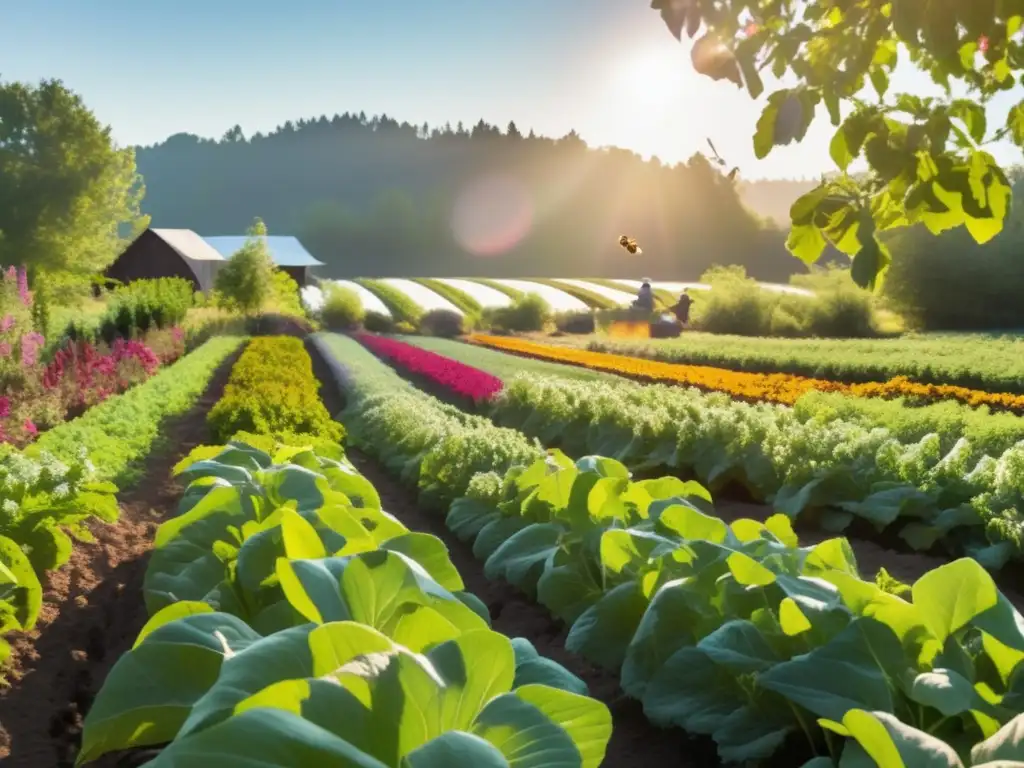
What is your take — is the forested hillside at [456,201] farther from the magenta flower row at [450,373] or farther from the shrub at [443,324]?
the magenta flower row at [450,373]

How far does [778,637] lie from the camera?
96.0 inches

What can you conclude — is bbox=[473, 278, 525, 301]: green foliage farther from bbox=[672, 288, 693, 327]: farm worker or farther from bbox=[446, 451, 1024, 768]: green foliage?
bbox=[446, 451, 1024, 768]: green foliage

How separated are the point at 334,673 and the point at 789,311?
35606 millimetres

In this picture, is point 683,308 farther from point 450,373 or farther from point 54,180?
point 54,180

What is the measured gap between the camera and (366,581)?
6.11 feet

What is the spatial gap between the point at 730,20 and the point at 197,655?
1.70 metres

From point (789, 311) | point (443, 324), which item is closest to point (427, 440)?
point (789, 311)

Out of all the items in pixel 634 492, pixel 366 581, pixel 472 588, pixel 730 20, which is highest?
pixel 730 20

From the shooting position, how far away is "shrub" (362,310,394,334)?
41375 millimetres

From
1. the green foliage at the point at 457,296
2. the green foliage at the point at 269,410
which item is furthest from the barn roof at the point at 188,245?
the green foliage at the point at 269,410

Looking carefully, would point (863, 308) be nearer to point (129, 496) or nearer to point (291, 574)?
point (129, 496)

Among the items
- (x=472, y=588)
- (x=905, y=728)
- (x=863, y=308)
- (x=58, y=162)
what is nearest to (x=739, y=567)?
(x=905, y=728)

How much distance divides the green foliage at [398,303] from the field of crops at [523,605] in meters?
36.0

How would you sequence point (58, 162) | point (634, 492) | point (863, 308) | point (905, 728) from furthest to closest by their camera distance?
1. point (58, 162)
2. point (863, 308)
3. point (634, 492)
4. point (905, 728)
